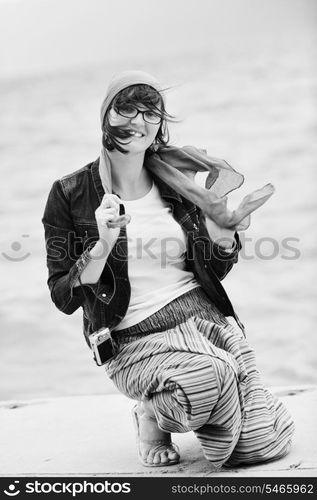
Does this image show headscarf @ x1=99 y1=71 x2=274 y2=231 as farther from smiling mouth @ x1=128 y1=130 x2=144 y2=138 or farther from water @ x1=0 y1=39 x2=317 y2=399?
water @ x1=0 y1=39 x2=317 y2=399

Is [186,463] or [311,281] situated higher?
[311,281]

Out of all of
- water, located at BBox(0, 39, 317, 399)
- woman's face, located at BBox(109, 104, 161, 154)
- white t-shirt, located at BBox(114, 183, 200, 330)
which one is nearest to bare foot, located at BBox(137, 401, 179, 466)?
white t-shirt, located at BBox(114, 183, 200, 330)

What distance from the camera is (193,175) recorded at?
4.10 ft

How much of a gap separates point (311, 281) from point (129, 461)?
146 cm

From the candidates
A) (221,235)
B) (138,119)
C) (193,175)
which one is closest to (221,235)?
(221,235)

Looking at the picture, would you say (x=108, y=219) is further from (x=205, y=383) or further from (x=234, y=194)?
(x=234, y=194)

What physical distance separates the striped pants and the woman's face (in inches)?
8.9

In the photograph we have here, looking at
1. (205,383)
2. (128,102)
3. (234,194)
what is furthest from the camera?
(234,194)

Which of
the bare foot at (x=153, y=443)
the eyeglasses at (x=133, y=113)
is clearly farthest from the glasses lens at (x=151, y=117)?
the bare foot at (x=153, y=443)

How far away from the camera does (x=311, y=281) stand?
8.47 ft

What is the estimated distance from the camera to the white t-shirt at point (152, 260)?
1191 millimetres

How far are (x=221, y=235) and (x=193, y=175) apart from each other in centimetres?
10

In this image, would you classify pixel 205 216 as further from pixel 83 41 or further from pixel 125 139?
pixel 83 41

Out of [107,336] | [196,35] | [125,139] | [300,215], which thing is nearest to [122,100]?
[125,139]
